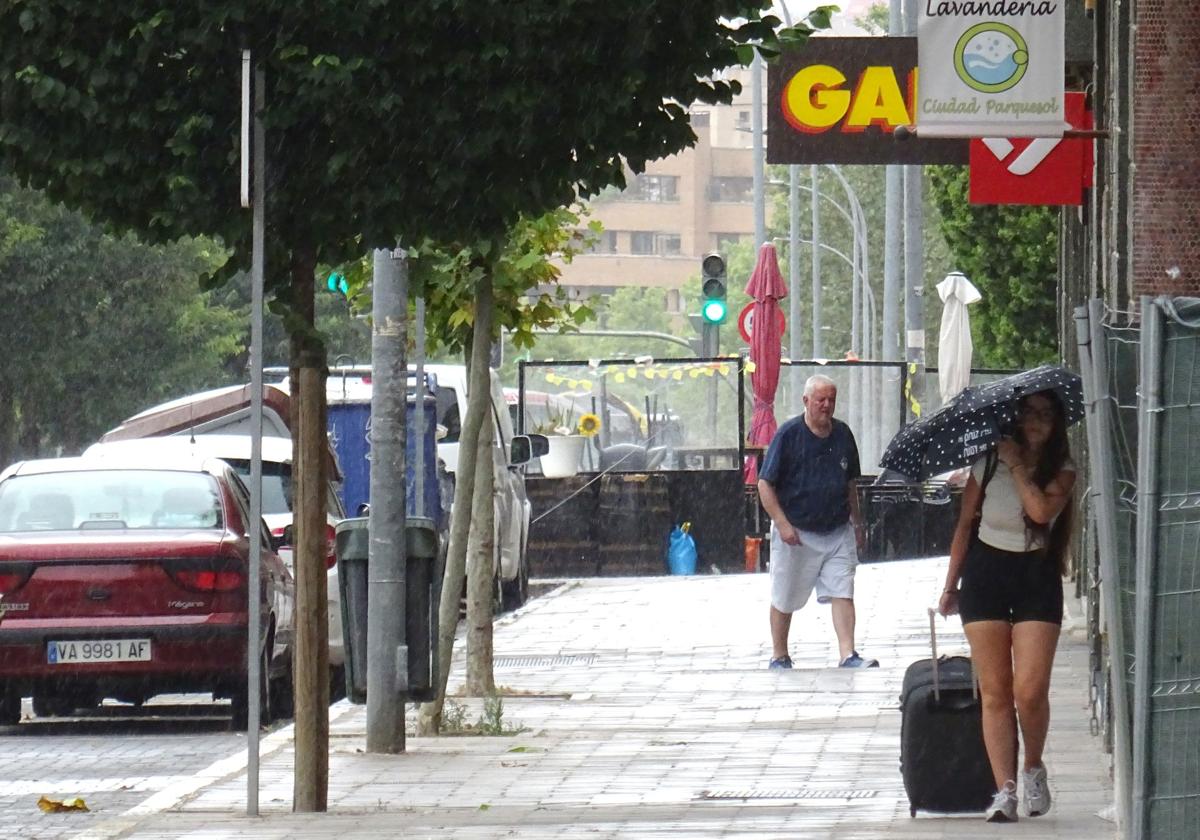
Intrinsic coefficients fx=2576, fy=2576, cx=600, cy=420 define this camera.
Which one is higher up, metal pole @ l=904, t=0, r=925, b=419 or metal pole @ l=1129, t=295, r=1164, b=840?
metal pole @ l=904, t=0, r=925, b=419

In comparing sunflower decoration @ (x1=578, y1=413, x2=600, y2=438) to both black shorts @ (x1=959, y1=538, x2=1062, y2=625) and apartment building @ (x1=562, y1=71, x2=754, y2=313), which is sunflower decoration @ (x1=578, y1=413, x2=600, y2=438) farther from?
apartment building @ (x1=562, y1=71, x2=754, y2=313)

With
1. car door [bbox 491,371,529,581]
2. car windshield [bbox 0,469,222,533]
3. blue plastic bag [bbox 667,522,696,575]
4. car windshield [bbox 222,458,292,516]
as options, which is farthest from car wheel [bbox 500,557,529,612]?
car windshield [bbox 0,469,222,533]

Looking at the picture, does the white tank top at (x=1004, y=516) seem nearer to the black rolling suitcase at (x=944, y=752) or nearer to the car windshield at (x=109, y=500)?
the black rolling suitcase at (x=944, y=752)

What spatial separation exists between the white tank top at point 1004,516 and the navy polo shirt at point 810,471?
6523 mm

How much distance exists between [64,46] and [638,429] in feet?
67.9

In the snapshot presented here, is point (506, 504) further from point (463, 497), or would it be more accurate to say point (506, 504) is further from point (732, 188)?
point (732, 188)

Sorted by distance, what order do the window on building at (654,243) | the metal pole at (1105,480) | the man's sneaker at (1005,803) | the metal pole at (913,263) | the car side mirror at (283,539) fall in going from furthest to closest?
the window on building at (654,243)
the metal pole at (913,263)
the car side mirror at (283,539)
the man's sneaker at (1005,803)
the metal pole at (1105,480)

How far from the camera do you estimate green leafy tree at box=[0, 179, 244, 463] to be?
5081cm

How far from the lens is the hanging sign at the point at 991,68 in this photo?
1139 cm

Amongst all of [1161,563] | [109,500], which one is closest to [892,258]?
[109,500]

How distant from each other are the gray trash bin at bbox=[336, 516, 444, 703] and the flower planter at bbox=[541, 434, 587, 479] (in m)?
16.2

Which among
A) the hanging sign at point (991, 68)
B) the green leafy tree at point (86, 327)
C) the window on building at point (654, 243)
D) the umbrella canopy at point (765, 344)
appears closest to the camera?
the hanging sign at point (991, 68)

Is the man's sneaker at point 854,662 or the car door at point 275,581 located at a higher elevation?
the car door at point 275,581

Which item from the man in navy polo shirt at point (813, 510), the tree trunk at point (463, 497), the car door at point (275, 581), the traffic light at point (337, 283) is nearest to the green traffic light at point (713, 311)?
the man in navy polo shirt at point (813, 510)
